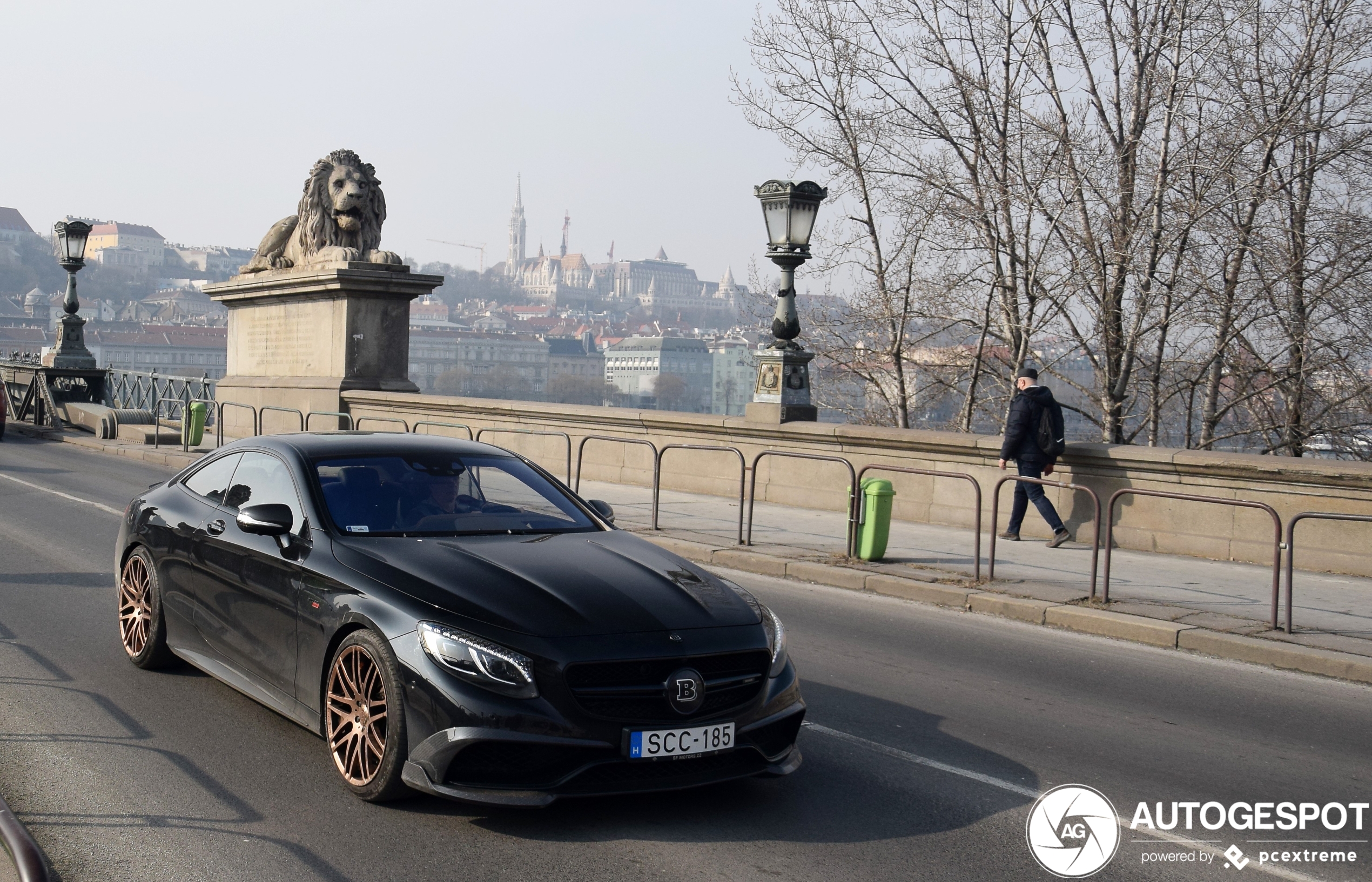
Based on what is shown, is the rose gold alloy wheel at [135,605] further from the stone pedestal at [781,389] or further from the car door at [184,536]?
the stone pedestal at [781,389]

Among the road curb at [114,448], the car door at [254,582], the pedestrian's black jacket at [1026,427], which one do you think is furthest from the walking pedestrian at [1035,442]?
the road curb at [114,448]

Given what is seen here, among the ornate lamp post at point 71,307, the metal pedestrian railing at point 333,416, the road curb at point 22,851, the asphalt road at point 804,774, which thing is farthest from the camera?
the ornate lamp post at point 71,307

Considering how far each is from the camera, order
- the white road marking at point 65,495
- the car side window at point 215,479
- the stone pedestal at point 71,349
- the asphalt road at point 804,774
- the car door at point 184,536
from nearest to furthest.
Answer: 1. the asphalt road at point 804,774
2. the car door at point 184,536
3. the car side window at point 215,479
4. the white road marking at point 65,495
5. the stone pedestal at point 71,349

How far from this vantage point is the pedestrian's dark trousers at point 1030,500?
12859mm

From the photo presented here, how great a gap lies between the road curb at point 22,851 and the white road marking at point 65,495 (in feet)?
32.1

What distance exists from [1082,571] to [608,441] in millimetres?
7812

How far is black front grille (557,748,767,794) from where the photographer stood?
457cm

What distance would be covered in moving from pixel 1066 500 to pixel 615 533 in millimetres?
8551

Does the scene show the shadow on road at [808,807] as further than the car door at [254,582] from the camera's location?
No

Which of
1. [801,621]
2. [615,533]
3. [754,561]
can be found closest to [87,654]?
[615,533]

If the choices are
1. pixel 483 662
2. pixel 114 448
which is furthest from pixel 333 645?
pixel 114 448

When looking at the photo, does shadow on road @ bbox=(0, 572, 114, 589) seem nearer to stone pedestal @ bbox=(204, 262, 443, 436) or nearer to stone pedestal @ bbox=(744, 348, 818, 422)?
stone pedestal @ bbox=(744, 348, 818, 422)

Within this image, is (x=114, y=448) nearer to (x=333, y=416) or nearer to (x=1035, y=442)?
(x=333, y=416)

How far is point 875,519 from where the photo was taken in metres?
11.5
